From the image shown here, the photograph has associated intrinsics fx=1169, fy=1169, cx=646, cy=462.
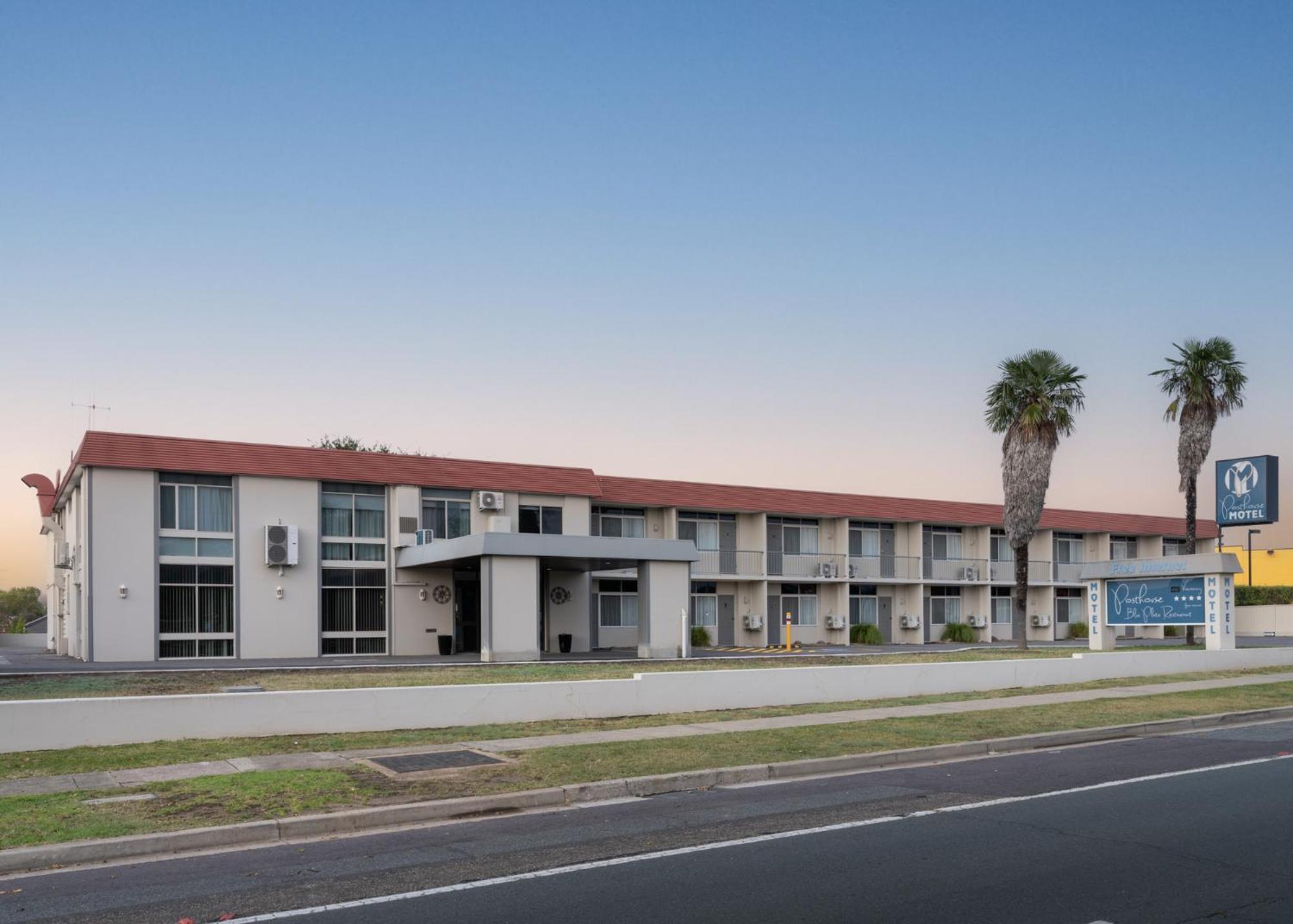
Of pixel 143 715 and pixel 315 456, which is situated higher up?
pixel 315 456

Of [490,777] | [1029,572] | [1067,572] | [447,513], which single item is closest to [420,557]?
[447,513]

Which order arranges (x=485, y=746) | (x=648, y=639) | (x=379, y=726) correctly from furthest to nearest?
(x=648, y=639) → (x=379, y=726) → (x=485, y=746)

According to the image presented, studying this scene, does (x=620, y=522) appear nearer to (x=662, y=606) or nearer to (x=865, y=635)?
(x=662, y=606)

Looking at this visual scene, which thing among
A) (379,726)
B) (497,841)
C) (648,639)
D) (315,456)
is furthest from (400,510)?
(497,841)

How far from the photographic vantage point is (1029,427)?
126ft

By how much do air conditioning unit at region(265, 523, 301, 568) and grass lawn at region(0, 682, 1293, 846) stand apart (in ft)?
74.3

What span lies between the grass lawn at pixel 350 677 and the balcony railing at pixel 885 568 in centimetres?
1811

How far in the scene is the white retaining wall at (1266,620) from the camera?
194ft

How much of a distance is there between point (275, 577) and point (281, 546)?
1.12 metres

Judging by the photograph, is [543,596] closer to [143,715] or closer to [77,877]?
[143,715]

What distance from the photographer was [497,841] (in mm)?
9766

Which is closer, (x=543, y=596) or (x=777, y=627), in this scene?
(x=543, y=596)

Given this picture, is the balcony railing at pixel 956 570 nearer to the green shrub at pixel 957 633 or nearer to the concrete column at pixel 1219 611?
the green shrub at pixel 957 633

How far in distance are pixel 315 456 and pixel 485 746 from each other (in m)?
23.8
